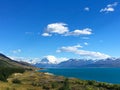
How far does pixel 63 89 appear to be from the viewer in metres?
86.4

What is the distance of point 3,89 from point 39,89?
61.8ft

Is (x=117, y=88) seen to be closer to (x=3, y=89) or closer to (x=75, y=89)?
(x=75, y=89)

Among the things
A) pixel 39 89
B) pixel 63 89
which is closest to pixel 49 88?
pixel 39 89

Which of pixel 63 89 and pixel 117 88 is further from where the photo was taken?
pixel 117 88

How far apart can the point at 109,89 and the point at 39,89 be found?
102 ft

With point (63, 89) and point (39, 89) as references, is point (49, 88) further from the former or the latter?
point (63, 89)

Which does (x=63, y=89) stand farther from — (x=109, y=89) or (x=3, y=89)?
(x=109, y=89)

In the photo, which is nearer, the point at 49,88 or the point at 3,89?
the point at 3,89

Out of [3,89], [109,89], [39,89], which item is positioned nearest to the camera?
[3,89]

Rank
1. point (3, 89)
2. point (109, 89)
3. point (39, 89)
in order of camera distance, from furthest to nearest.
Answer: point (109, 89) → point (39, 89) → point (3, 89)

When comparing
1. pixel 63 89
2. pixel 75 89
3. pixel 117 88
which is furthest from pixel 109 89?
pixel 63 89

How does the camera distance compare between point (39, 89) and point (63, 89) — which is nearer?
point (63, 89)

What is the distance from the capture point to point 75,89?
102 m

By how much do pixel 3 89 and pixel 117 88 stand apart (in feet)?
168
